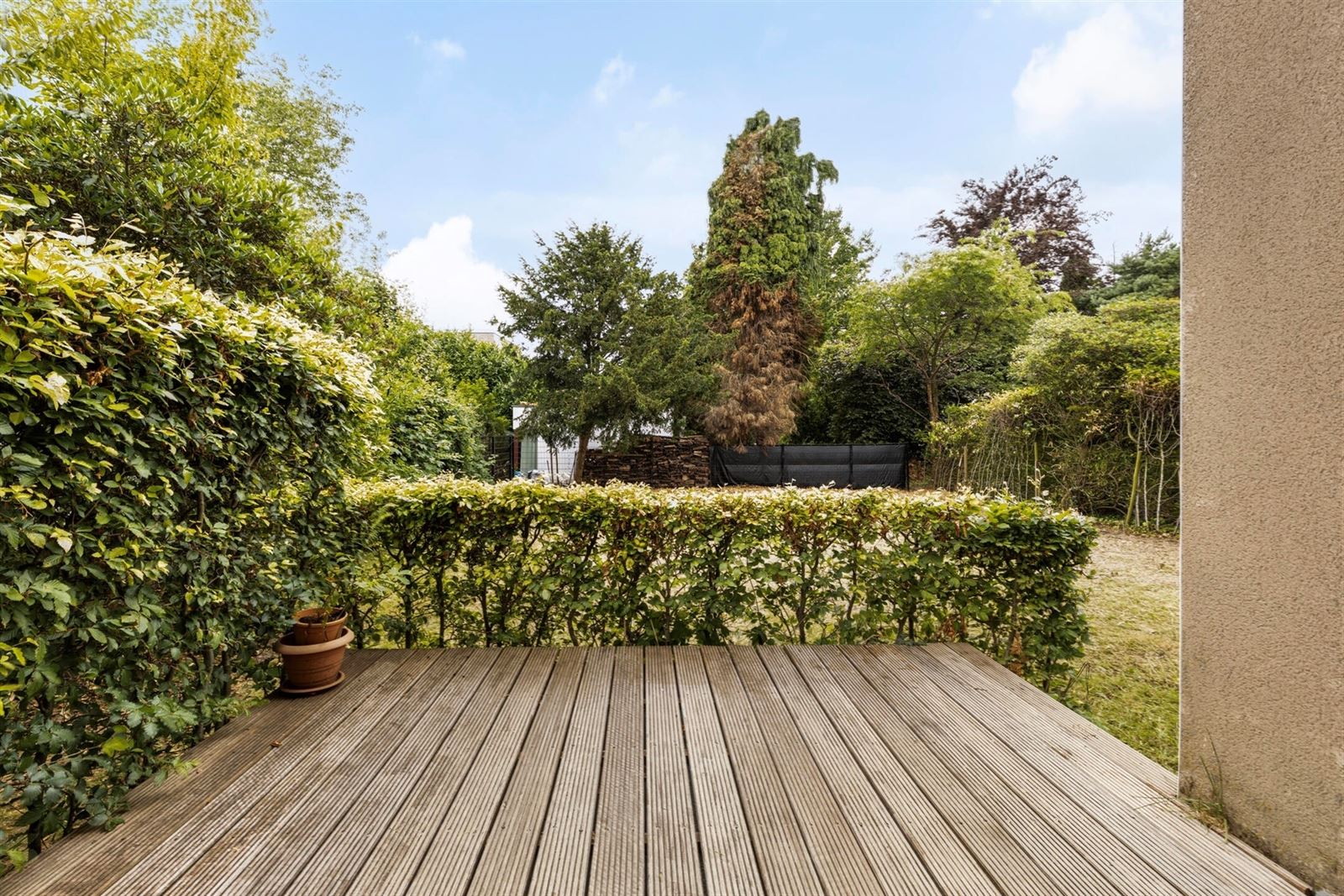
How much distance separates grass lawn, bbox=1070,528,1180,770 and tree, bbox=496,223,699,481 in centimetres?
770

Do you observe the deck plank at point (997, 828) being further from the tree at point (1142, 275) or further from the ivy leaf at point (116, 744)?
the tree at point (1142, 275)

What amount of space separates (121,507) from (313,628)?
1026 millimetres

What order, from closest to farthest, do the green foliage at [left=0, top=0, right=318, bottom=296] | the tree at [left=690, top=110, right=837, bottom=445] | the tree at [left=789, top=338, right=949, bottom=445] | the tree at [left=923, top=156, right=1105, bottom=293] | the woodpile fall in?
the green foliage at [left=0, top=0, right=318, bottom=296], the woodpile, the tree at [left=690, top=110, right=837, bottom=445], the tree at [left=789, top=338, right=949, bottom=445], the tree at [left=923, top=156, right=1105, bottom=293]

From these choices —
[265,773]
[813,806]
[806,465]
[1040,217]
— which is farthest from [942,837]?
[1040,217]

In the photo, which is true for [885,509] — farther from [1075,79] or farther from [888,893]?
[1075,79]

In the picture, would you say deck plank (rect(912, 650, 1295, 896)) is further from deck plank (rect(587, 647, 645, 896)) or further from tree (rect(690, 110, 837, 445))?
tree (rect(690, 110, 837, 445))

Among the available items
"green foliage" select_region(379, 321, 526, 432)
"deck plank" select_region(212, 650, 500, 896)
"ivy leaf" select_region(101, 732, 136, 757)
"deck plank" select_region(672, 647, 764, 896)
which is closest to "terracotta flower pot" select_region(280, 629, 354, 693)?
"deck plank" select_region(212, 650, 500, 896)

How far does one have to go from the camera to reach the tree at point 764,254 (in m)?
13.6

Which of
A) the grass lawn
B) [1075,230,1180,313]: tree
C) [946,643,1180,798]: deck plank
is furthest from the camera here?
[1075,230,1180,313]: tree

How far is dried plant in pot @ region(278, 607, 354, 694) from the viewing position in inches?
86.4

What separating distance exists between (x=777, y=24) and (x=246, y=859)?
27.7ft

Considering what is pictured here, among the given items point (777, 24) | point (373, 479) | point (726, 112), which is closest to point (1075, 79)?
point (777, 24)

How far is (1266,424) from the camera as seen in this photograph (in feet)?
4.33

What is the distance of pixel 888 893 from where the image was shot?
48.1 inches
